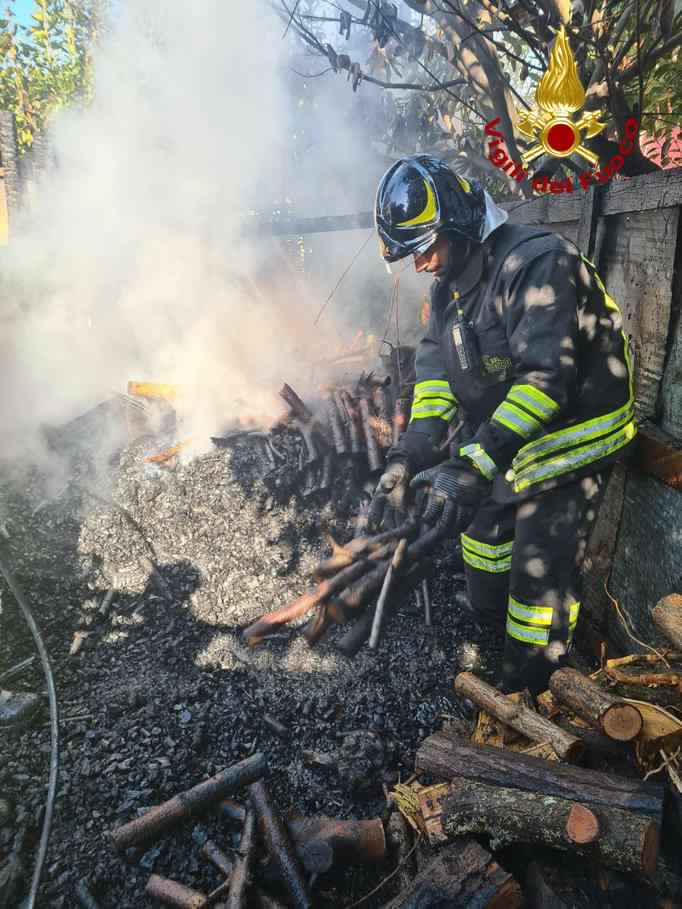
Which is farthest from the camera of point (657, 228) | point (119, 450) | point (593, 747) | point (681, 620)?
point (119, 450)

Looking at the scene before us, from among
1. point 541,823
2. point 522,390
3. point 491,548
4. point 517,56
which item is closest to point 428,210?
point 522,390

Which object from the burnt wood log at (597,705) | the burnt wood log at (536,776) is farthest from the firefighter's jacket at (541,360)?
the burnt wood log at (536,776)

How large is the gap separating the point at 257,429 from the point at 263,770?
400 centimetres

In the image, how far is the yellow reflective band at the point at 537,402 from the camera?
10.3 ft

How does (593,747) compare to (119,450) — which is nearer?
(593,747)

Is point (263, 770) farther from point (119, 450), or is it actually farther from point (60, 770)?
point (119, 450)

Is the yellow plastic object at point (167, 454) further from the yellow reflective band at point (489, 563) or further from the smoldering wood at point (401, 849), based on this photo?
the smoldering wood at point (401, 849)

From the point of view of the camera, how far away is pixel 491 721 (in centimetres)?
299

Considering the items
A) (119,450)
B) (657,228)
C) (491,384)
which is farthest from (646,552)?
(119,450)

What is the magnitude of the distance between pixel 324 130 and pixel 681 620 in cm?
1240

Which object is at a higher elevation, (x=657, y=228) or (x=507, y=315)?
(x=657, y=228)

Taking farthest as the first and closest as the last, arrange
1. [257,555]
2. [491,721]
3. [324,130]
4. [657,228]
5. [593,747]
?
[324,130] < [257,555] < [657,228] < [491,721] < [593,747]

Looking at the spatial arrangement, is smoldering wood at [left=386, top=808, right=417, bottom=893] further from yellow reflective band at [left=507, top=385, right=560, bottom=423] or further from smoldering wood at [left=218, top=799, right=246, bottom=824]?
yellow reflective band at [left=507, top=385, right=560, bottom=423]

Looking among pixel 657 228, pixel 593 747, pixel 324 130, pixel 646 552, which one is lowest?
pixel 593 747
